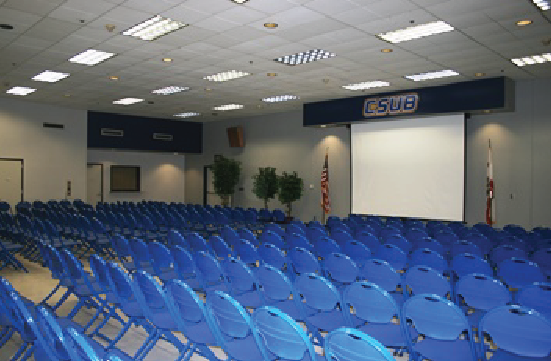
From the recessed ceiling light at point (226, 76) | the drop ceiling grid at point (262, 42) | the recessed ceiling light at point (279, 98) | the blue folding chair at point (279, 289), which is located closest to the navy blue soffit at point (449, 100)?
the drop ceiling grid at point (262, 42)

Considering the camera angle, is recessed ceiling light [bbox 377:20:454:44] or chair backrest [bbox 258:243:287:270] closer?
chair backrest [bbox 258:243:287:270]

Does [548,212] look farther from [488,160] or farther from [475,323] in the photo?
[475,323]

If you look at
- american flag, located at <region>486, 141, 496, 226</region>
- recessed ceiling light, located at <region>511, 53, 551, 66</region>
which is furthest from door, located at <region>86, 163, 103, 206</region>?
recessed ceiling light, located at <region>511, 53, 551, 66</region>

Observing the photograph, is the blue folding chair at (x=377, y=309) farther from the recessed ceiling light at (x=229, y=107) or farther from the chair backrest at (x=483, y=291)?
the recessed ceiling light at (x=229, y=107)

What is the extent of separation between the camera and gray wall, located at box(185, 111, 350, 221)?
14.7 meters

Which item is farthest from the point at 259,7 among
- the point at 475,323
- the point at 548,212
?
the point at 548,212

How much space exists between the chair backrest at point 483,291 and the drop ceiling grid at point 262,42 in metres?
3.98

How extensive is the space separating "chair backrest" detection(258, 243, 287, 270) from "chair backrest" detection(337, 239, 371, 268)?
3.38 ft

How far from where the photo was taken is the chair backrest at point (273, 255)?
17.1 feet

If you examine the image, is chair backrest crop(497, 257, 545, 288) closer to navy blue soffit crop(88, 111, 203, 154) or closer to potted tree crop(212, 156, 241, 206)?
potted tree crop(212, 156, 241, 206)

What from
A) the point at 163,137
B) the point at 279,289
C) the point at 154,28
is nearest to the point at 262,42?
the point at 154,28

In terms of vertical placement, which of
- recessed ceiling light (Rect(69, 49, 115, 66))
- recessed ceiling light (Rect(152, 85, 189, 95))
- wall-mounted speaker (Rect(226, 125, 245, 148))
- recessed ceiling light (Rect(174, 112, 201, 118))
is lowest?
wall-mounted speaker (Rect(226, 125, 245, 148))

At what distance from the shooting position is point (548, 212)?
10367 mm

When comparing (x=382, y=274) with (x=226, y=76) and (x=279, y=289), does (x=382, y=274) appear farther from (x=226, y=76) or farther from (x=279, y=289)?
(x=226, y=76)
